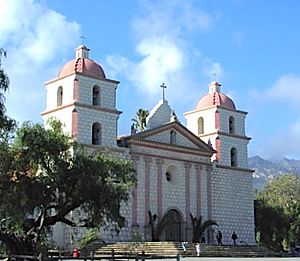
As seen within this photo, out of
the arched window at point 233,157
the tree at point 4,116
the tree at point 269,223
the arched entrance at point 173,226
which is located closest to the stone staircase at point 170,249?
the arched entrance at point 173,226

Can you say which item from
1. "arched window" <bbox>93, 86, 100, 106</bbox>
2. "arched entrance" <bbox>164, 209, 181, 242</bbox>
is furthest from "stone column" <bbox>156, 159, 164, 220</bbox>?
"arched window" <bbox>93, 86, 100, 106</bbox>

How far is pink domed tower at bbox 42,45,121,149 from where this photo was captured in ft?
149

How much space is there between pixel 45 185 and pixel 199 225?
2318cm

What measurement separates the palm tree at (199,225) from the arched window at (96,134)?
9656 mm

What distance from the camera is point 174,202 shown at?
Answer: 1948 inches

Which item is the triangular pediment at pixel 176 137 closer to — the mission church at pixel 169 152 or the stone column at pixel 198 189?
the mission church at pixel 169 152

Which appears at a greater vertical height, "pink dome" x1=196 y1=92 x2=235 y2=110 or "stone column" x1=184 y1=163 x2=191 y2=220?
"pink dome" x1=196 y1=92 x2=235 y2=110

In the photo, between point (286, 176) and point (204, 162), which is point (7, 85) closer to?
point (204, 162)

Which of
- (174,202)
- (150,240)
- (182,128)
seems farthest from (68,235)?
(182,128)

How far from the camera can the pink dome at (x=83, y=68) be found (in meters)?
46.2

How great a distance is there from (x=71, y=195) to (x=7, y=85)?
983 cm

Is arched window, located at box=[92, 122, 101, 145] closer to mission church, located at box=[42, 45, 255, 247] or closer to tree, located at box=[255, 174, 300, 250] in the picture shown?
mission church, located at box=[42, 45, 255, 247]

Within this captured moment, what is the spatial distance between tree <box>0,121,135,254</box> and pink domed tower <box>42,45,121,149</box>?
14.4 m

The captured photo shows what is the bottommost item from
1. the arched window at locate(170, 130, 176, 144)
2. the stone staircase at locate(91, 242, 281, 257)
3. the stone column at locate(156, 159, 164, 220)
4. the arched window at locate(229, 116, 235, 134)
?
the stone staircase at locate(91, 242, 281, 257)
